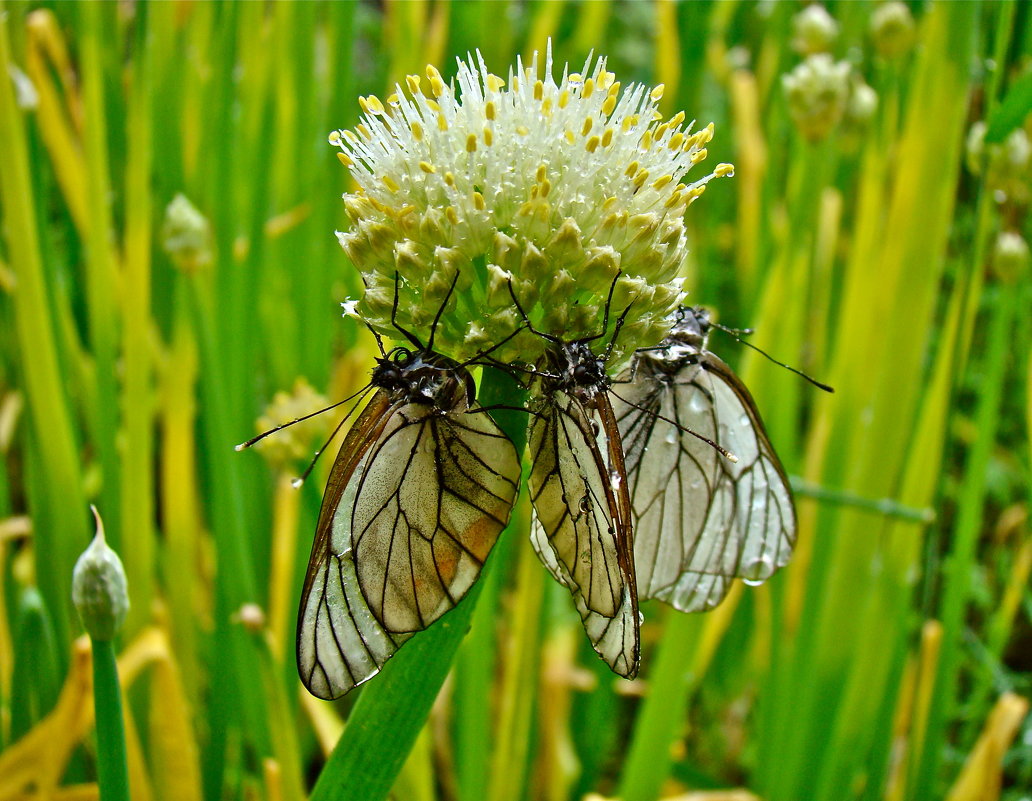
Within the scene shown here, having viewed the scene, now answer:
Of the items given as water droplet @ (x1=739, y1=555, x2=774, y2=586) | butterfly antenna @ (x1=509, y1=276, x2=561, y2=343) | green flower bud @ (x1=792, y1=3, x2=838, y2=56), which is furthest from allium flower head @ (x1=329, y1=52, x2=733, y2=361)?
green flower bud @ (x1=792, y1=3, x2=838, y2=56)

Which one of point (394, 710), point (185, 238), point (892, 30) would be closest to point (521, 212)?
point (394, 710)

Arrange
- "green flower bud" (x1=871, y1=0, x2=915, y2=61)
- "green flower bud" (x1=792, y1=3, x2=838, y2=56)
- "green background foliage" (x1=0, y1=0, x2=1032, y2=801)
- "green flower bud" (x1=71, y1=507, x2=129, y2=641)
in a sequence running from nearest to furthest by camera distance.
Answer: "green flower bud" (x1=71, y1=507, x2=129, y2=641), "green background foliage" (x1=0, y1=0, x2=1032, y2=801), "green flower bud" (x1=871, y1=0, x2=915, y2=61), "green flower bud" (x1=792, y1=3, x2=838, y2=56)

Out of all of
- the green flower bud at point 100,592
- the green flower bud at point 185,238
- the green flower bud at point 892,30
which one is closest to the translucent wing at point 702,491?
the green flower bud at point 100,592

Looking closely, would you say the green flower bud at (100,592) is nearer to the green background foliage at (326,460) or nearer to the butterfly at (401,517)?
the butterfly at (401,517)

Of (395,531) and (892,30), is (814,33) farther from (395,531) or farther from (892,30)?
(395,531)

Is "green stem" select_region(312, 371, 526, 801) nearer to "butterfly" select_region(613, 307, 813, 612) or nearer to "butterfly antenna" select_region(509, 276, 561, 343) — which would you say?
"butterfly antenna" select_region(509, 276, 561, 343)

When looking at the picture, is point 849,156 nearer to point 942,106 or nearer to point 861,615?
point 942,106
